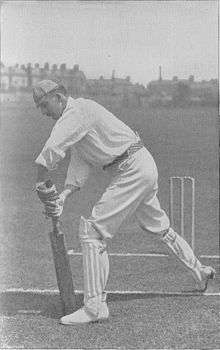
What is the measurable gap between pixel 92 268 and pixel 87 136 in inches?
32.3

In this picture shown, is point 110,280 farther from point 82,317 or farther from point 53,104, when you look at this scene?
point 53,104

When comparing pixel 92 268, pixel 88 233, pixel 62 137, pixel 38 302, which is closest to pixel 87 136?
pixel 62 137

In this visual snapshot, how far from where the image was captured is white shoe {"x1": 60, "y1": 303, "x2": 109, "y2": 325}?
468cm

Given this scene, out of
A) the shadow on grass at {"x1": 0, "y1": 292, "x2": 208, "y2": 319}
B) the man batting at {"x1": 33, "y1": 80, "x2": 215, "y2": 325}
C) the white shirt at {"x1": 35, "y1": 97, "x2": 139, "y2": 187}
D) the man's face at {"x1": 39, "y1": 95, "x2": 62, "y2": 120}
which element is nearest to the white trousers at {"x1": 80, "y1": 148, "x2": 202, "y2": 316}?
the man batting at {"x1": 33, "y1": 80, "x2": 215, "y2": 325}

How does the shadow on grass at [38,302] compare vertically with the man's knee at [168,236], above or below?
below

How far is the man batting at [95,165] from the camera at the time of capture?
15.3 feet

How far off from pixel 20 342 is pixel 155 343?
76 centimetres

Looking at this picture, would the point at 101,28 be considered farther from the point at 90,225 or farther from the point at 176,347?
the point at 176,347

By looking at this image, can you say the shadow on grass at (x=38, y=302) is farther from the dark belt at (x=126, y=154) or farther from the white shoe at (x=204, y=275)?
the dark belt at (x=126, y=154)

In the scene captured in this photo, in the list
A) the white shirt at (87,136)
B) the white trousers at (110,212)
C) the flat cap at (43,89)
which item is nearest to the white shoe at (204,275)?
the white trousers at (110,212)

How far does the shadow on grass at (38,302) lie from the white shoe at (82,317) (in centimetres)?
22

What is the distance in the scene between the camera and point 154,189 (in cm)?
507

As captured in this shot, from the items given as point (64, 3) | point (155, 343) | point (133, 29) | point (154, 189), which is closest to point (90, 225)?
point (154, 189)

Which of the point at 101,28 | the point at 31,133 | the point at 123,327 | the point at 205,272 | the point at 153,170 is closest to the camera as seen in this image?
the point at 123,327
